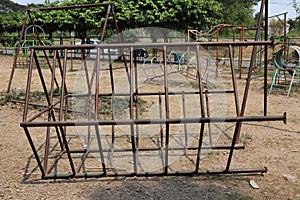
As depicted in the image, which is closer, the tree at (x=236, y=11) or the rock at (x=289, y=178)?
the rock at (x=289, y=178)

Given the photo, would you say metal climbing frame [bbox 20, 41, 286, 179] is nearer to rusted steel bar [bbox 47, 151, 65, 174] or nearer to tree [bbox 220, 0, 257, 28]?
rusted steel bar [bbox 47, 151, 65, 174]

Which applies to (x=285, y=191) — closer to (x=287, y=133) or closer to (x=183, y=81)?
(x=287, y=133)

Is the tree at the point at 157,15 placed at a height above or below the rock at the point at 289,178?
above

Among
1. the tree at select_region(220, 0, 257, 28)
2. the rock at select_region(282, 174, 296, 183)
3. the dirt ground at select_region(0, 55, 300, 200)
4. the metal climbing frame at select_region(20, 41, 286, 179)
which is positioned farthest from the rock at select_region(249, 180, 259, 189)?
the tree at select_region(220, 0, 257, 28)

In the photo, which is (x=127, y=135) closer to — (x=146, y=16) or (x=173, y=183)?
(x=173, y=183)

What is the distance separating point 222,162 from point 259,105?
136 inches

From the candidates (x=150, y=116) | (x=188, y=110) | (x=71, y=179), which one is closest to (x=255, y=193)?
(x=71, y=179)

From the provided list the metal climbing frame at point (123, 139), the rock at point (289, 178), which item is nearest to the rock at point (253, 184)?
the metal climbing frame at point (123, 139)

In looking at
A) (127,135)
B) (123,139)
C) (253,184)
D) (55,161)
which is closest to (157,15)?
(127,135)

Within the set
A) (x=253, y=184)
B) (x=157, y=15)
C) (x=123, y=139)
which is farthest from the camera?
(x=157, y=15)

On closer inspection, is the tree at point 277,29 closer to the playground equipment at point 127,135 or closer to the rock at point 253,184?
the playground equipment at point 127,135

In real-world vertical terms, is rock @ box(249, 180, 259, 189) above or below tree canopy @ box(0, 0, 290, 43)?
below

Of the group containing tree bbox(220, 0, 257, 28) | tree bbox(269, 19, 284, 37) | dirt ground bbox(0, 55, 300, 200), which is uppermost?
tree bbox(220, 0, 257, 28)

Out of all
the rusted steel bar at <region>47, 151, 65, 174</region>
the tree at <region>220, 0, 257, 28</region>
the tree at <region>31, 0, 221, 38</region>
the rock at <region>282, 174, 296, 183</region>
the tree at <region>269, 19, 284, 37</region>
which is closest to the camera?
the rock at <region>282, 174, 296, 183</region>
